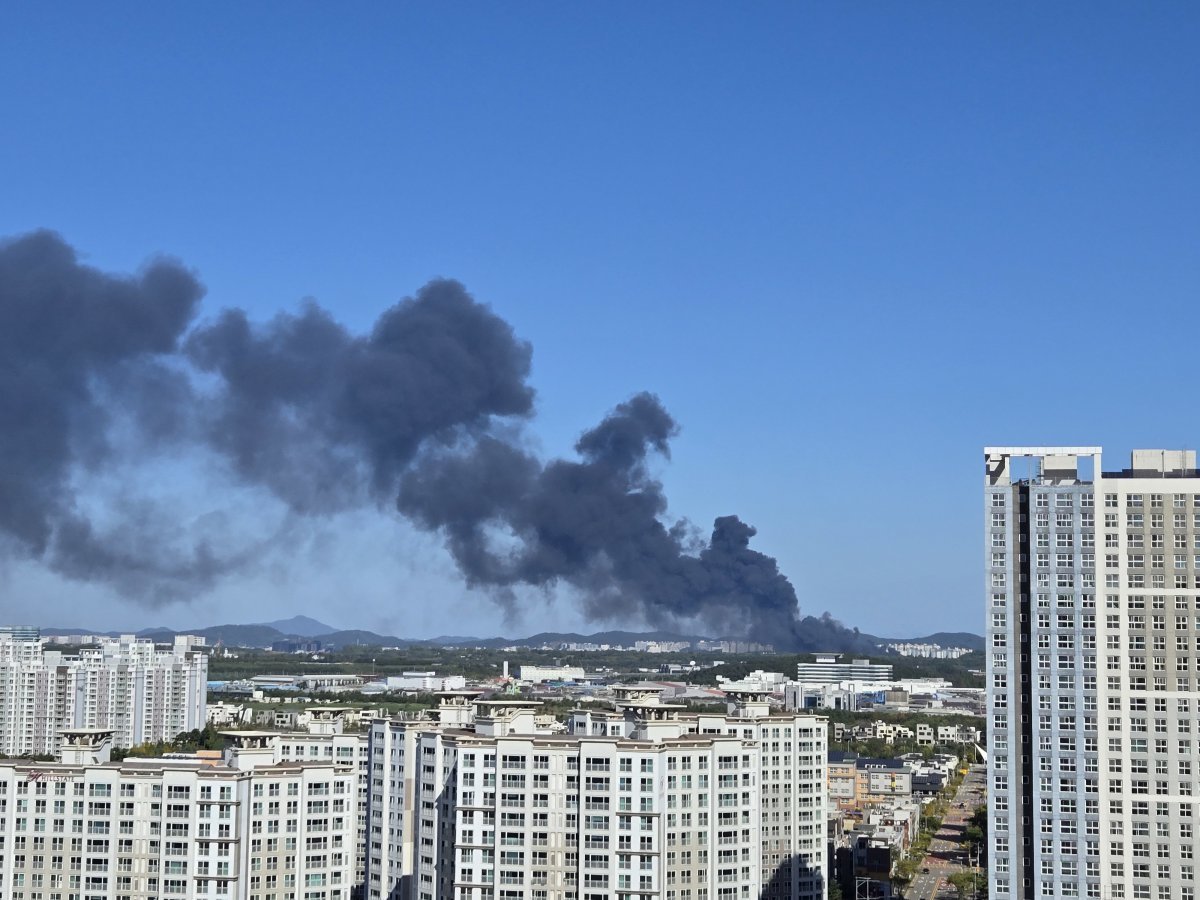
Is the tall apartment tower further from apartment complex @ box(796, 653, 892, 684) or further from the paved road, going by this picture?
apartment complex @ box(796, 653, 892, 684)

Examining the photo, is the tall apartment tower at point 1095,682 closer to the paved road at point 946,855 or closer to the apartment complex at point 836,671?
the paved road at point 946,855

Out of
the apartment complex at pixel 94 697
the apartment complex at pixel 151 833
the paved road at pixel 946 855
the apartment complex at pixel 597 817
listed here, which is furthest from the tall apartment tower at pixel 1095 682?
the apartment complex at pixel 94 697

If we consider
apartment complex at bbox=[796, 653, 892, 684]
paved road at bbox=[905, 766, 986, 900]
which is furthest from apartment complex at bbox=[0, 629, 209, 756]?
apartment complex at bbox=[796, 653, 892, 684]

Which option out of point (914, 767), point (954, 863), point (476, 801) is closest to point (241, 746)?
point (476, 801)

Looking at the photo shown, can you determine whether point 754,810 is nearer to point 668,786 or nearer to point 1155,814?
point 668,786

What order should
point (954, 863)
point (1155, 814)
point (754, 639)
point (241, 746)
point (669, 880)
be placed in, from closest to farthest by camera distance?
1. point (1155, 814)
2. point (669, 880)
3. point (241, 746)
4. point (954, 863)
5. point (754, 639)

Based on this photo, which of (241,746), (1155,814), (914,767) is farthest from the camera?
(914,767)

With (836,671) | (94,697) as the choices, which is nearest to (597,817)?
(94,697)
